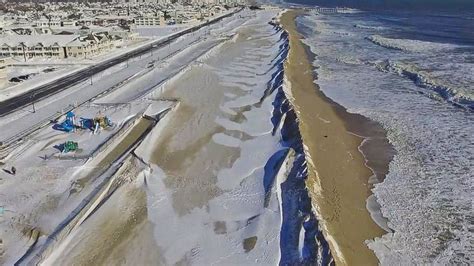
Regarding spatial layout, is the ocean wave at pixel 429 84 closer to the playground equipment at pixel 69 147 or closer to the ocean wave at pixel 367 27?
the playground equipment at pixel 69 147

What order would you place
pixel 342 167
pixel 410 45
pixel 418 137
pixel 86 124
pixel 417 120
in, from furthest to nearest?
pixel 410 45 → pixel 417 120 → pixel 86 124 → pixel 418 137 → pixel 342 167

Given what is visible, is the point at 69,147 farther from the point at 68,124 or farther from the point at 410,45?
the point at 410,45

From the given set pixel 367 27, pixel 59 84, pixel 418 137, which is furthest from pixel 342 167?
pixel 367 27

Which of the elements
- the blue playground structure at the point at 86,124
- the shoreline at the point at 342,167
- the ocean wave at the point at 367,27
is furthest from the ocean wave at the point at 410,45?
the blue playground structure at the point at 86,124

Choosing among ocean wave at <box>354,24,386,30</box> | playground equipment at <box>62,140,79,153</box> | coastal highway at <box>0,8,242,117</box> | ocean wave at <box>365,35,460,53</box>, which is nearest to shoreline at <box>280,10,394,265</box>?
playground equipment at <box>62,140,79,153</box>

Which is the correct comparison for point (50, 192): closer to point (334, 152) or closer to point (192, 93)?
point (334, 152)

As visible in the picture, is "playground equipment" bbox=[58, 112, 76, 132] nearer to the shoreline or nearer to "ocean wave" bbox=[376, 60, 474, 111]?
the shoreline

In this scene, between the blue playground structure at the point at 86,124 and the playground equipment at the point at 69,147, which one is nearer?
the playground equipment at the point at 69,147
